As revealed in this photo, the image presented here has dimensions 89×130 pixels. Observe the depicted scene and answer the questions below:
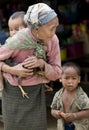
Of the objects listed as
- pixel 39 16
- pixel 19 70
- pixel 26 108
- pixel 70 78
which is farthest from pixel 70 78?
pixel 39 16

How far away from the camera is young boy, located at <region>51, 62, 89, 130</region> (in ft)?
11.6

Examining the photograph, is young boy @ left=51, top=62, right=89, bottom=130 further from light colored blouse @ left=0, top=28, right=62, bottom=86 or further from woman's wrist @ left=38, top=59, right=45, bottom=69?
woman's wrist @ left=38, top=59, right=45, bottom=69

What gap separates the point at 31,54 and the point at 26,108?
40cm

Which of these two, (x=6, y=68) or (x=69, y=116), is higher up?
(x=6, y=68)

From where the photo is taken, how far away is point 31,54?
283 cm

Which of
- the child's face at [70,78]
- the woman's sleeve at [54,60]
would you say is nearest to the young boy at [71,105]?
the child's face at [70,78]

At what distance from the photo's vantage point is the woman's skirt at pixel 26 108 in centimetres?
289

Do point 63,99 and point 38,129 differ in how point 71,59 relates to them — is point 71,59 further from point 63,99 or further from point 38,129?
point 38,129

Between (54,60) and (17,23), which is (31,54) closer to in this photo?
(54,60)

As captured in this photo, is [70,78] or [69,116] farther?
[70,78]

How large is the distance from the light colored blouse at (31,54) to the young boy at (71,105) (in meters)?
0.73

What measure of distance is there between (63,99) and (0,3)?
2.71 metres

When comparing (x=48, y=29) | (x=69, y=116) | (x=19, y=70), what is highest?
(x=48, y=29)

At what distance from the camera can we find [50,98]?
5008 mm
